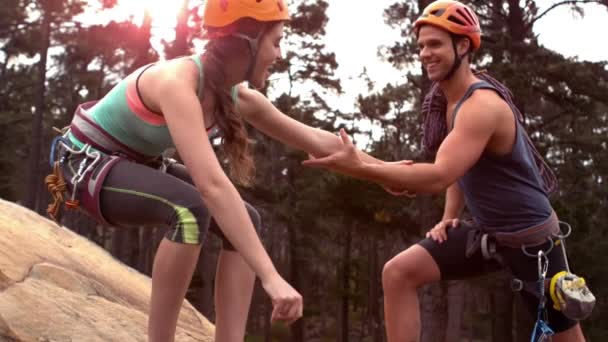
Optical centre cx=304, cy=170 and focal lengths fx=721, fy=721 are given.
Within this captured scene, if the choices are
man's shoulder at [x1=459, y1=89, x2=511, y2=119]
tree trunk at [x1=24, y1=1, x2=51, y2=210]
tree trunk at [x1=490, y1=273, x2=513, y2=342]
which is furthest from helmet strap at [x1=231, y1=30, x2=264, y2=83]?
tree trunk at [x1=24, y1=1, x2=51, y2=210]

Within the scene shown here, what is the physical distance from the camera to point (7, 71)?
1319 inches

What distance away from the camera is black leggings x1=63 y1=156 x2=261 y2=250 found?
10.00 ft

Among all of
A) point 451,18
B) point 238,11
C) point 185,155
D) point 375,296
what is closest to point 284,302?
point 185,155

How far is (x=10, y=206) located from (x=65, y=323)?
2052mm

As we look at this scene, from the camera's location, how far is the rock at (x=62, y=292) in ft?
12.9

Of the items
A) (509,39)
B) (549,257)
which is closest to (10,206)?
(549,257)

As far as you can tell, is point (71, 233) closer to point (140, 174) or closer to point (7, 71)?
point (140, 174)

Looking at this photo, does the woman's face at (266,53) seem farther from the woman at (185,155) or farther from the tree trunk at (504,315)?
the tree trunk at (504,315)

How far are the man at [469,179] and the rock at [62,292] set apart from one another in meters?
1.74

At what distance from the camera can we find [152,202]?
310 cm

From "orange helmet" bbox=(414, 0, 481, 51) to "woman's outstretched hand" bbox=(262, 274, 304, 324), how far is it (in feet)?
6.42

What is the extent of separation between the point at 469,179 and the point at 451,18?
892 millimetres

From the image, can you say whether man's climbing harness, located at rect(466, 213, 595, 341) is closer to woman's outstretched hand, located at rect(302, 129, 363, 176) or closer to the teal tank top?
woman's outstretched hand, located at rect(302, 129, 363, 176)

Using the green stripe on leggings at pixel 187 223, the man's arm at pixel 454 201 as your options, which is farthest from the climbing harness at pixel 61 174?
the man's arm at pixel 454 201
